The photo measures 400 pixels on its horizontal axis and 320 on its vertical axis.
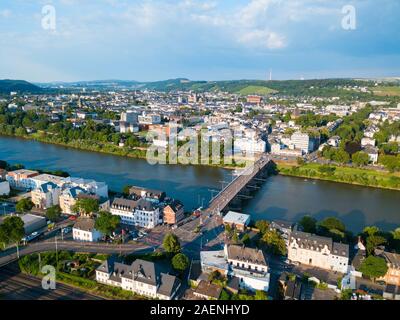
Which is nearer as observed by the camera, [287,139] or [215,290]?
[215,290]

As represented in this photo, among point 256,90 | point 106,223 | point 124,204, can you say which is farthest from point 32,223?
point 256,90

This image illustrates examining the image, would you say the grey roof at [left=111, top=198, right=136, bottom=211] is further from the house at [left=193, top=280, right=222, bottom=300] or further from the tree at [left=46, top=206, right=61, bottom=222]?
the house at [left=193, top=280, right=222, bottom=300]

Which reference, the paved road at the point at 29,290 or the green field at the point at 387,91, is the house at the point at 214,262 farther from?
the green field at the point at 387,91

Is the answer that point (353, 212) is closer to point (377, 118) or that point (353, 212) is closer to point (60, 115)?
point (377, 118)

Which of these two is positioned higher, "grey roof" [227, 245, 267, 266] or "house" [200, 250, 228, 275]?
"grey roof" [227, 245, 267, 266]

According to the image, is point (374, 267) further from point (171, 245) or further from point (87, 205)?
point (87, 205)

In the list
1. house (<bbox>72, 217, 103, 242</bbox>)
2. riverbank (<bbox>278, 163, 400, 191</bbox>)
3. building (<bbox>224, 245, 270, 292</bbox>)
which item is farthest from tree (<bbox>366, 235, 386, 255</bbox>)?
riverbank (<bbox>278, 163, 400, 191</bbox>)

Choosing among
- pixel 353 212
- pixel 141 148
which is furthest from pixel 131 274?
pixel 141 148
